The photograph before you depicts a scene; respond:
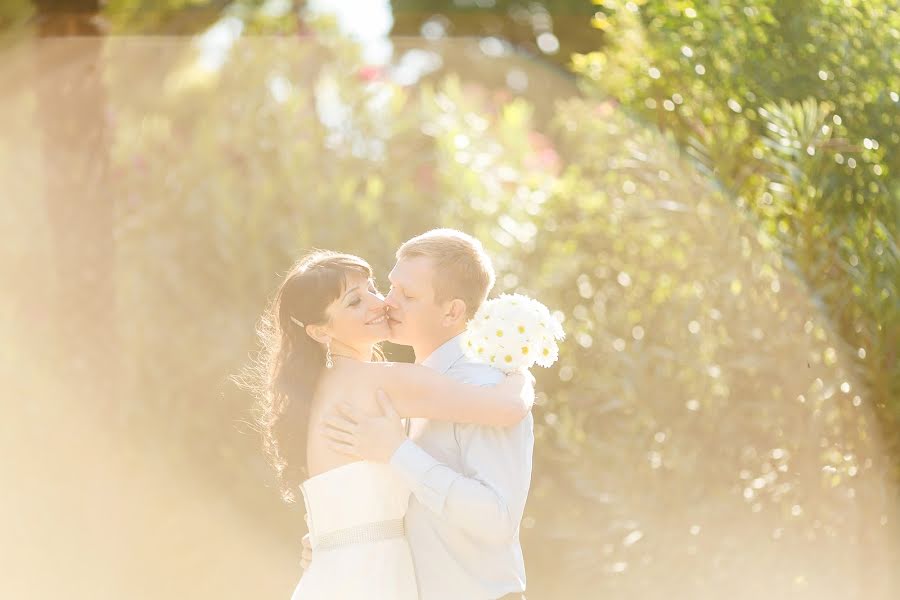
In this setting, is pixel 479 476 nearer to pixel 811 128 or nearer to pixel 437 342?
pixel 437 342

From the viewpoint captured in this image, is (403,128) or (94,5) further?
(403,128)

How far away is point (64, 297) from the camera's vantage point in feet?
23.2

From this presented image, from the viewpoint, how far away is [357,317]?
352 centimetres

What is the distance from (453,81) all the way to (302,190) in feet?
4.68

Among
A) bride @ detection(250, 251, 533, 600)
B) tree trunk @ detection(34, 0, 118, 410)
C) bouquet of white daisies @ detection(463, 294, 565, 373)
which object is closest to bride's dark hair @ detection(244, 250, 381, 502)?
bride @ detection(250, 251, 533, 600)

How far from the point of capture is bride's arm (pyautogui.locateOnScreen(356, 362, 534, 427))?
3.25 m

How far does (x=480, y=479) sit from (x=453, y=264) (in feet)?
2.30

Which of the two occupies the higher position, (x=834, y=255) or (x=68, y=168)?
(x=834, y=255)

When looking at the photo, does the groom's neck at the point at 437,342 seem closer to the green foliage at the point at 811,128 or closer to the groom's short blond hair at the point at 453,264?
the groom's short blond hair at the point at 453,264

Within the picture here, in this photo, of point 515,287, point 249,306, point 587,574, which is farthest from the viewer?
point 249,306

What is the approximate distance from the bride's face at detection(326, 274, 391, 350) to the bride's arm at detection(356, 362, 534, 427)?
0.15 meters

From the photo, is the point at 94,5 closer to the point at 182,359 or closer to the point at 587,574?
the point at 182,359

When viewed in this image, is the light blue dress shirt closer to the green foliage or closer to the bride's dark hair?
the bride's dark hair

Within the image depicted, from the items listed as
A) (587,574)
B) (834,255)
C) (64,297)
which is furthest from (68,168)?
(834,255)
